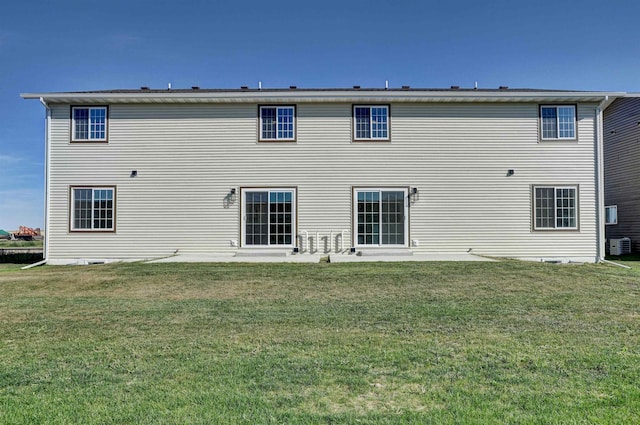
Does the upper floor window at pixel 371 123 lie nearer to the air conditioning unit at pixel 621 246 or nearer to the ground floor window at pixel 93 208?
the ground floor window at pixel 93 208

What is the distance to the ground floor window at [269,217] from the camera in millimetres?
13461

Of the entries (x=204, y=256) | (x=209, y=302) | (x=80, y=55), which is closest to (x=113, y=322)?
(x=209, y=302)

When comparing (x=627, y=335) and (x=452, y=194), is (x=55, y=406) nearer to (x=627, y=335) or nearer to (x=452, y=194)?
(x=627, y=335)

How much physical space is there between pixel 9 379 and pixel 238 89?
12049 millimetres

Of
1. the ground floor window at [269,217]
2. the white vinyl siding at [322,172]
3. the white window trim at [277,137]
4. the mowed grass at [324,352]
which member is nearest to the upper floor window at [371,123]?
the white vinyl siding at [322,172]

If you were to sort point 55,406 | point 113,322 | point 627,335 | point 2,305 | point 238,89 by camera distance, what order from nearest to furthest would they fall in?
point 55,406 → point 627,335 → point 113,322 → point 2,305 → point 238,89

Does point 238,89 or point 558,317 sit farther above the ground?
point 238,89

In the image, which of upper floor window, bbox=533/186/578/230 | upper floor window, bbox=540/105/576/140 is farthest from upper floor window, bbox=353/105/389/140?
upper floor window, bbox=533/186/578/230

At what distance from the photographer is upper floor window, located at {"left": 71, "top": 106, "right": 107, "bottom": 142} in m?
13.6

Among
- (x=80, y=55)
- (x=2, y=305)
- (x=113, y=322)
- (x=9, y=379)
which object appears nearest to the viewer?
(x=9, y=379)

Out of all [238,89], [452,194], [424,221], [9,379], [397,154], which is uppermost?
[238,89]

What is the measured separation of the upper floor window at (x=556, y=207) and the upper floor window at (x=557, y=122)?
1.70 meters

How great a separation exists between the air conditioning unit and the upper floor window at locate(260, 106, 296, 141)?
13257 millimetres

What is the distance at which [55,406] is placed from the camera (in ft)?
10.4
